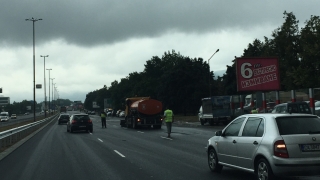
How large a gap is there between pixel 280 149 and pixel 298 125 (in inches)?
30.4

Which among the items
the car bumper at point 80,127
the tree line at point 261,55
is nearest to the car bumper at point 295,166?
the car bumper at point 80,127

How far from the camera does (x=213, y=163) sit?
482 inches

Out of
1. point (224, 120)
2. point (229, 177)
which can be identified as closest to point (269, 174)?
point (229, 177)

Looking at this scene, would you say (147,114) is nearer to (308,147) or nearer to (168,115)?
(168,115)

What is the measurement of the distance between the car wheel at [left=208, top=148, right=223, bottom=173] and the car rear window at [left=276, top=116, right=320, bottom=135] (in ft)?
9.11

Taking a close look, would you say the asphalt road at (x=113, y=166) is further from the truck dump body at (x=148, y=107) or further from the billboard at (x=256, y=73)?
the billboard at (x=256, y=73)

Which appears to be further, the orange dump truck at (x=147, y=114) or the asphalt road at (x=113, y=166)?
the orange dump truck at (x=147, y=114)

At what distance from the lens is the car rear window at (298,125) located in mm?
9570

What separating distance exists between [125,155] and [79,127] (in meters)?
19.8

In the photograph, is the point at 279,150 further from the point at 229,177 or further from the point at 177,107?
the point at 177,107

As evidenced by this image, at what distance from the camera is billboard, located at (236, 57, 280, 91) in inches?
1716

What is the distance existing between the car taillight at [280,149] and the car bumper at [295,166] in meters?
0.08

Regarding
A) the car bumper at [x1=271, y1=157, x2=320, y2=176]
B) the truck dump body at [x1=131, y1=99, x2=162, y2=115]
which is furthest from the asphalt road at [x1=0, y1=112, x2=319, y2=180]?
the truck dump body at [x1=131, y1=99, x2=162, y2=115]

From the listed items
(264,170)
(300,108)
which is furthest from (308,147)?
(300,108)
